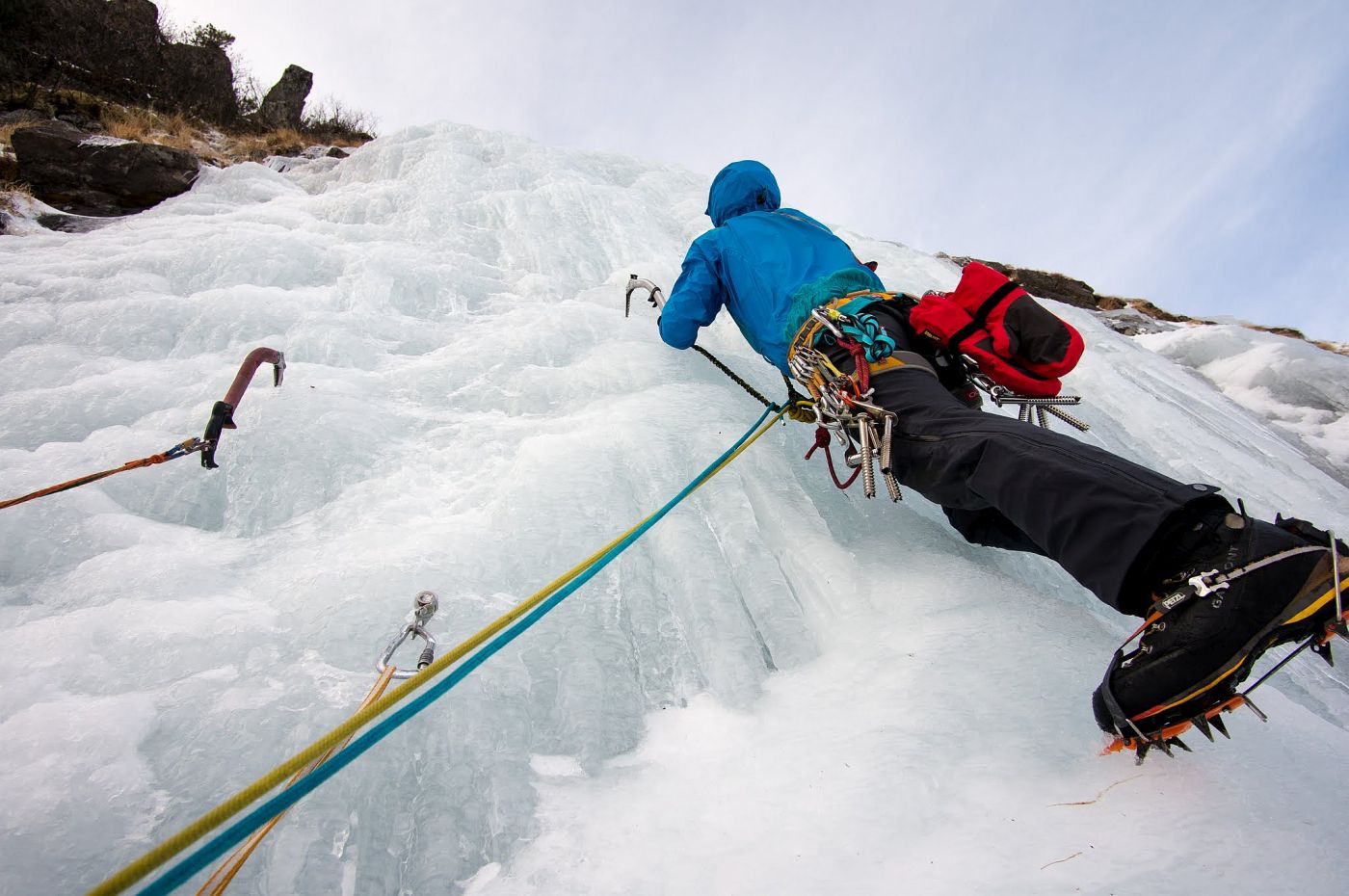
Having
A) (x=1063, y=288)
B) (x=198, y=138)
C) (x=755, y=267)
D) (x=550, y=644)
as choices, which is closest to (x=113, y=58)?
(x=198, y=138)

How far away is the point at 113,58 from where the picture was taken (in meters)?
9.30

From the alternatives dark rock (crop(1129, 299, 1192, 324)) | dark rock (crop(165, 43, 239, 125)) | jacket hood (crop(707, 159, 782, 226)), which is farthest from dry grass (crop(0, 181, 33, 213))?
dark rock (crop(1129, 299, 1192, 324))

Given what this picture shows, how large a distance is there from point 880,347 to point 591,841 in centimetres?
152

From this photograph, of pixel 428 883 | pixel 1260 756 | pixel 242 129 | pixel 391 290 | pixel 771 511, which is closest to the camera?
pixel 428 883

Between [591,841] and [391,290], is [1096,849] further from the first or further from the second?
[391,290]

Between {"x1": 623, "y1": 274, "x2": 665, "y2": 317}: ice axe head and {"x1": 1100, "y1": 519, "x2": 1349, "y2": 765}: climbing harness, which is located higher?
{"x1": 623, "y1": 274, "x2": 665, "y2": 317}: ice axe head

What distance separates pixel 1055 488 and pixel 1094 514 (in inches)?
3.6

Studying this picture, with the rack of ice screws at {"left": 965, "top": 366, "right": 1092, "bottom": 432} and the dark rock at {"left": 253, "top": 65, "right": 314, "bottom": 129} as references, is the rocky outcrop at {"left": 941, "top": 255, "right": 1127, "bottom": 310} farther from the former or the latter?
the dark rock at {"left": 253, "top": 65, "right": 314, "bottom": 129}

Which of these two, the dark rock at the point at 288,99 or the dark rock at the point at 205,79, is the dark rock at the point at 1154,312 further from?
the dark rock at the point at 205,79

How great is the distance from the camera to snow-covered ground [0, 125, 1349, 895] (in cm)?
108

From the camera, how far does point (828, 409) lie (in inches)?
76.0

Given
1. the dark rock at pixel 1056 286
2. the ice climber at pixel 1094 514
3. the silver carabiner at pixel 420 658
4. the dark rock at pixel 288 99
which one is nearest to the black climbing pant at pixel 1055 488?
the ice climber at pixel 1094 514

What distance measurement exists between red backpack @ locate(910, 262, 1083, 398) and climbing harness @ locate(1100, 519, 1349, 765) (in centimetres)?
94

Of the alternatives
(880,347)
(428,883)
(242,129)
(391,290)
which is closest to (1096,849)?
(428,883)
